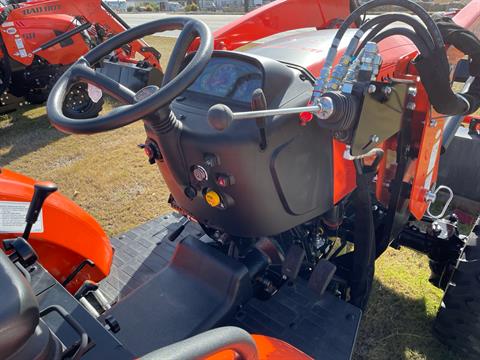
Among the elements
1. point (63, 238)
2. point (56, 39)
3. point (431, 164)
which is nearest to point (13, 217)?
point (63, 238)

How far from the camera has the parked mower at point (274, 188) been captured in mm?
1293

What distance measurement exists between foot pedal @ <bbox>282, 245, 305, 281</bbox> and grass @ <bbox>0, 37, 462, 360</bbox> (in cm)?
71

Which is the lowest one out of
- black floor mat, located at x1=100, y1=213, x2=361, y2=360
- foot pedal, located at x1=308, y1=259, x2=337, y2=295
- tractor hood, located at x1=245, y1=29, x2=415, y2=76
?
black floor mat, located at x1=100, y1=213, x2=361, y2=360

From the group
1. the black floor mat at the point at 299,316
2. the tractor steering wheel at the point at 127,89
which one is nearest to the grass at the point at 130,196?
the black floor mat at the point at 299,316

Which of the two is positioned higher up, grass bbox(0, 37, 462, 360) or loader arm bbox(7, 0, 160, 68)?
loader arm bbox(7, 0, 160, 68)

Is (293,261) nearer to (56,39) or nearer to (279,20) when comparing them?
(279,20)

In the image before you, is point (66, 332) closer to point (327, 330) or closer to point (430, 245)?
point (327, 330)

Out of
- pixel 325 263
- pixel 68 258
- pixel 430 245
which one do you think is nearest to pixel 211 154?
pixel 325 263

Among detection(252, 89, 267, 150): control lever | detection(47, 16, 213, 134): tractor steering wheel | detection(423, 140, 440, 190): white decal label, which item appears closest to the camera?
detection(47, 16, 213, 134): tractor steering wheel

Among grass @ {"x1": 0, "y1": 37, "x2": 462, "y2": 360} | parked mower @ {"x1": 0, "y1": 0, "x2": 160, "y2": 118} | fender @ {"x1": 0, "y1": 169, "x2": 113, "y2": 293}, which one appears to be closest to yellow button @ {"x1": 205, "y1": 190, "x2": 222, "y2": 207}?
fender @ {"x1": 0, "y1": 169, "x2": 113, "y2": 293}

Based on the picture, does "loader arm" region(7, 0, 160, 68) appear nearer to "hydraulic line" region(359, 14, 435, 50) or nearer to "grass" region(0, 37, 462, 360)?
"grass" region(0, 37, 462, 360)

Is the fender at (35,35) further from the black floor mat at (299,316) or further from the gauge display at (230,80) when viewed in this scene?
the gauge display at (230,80)

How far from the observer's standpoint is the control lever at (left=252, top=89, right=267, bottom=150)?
1.26 metres

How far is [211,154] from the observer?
58.6 inches
